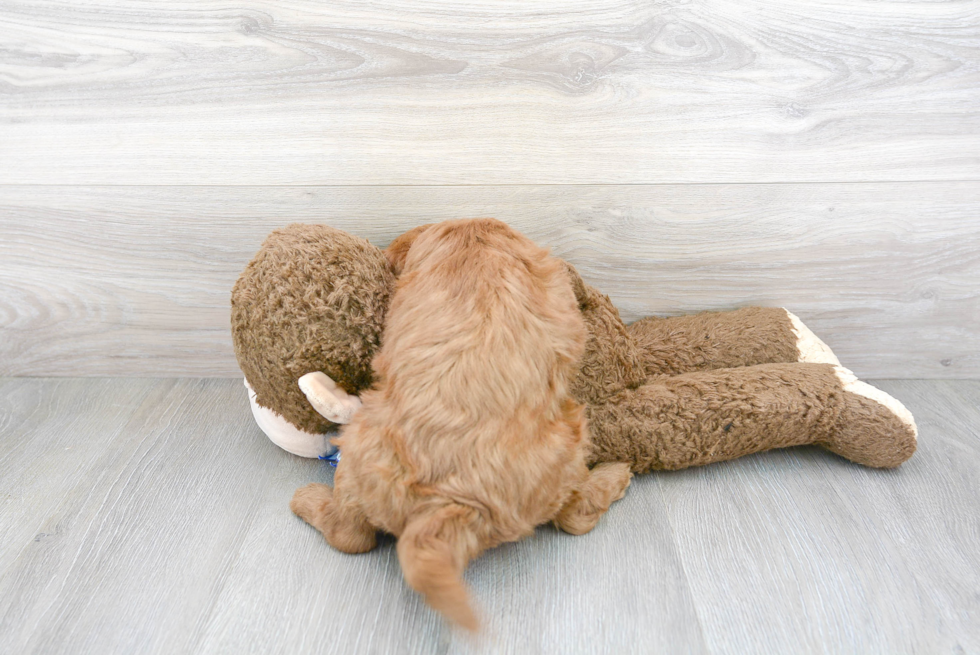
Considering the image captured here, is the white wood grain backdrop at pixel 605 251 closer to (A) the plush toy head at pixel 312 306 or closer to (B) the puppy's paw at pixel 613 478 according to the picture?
(A) the plush toy head at pixel 312 306

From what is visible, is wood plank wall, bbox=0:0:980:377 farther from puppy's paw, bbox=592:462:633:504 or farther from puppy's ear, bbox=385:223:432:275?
puppy's paw, bbox=592:462:633:504

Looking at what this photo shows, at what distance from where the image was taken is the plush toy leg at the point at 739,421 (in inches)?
35.8

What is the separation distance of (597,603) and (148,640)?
51 cm

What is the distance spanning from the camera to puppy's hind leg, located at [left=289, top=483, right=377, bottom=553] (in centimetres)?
78

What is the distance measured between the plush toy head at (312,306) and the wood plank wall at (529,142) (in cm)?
22

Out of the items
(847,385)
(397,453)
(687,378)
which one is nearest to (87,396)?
(397,453)

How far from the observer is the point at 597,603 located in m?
0.73

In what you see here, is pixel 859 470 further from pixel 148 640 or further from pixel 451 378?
pixel 148 640

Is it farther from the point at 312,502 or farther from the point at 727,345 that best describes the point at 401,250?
the point at 727,345

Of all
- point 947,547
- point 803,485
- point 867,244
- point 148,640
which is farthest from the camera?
point 867,244

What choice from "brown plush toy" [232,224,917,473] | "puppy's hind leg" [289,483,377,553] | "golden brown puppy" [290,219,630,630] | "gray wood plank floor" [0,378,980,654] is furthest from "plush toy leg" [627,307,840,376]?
"puppy's hind leg" [289,483,377,553]

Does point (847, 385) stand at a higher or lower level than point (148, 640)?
higher

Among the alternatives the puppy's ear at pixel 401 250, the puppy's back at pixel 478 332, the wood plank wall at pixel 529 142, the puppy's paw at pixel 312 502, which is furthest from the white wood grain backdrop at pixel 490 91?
the puppy's paw at pixel 312 502

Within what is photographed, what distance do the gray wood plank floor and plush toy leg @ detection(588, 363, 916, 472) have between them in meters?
0.05
